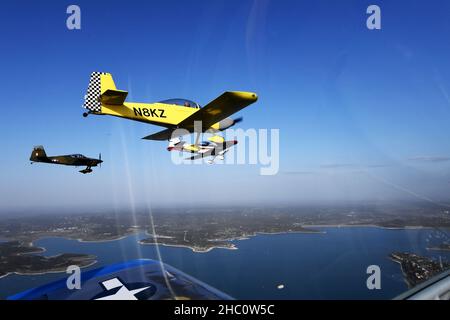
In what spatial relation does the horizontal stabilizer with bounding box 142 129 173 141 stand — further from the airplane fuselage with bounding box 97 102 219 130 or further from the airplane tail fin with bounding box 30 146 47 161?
the airplane tail fin with bounding box 30 146 47 161

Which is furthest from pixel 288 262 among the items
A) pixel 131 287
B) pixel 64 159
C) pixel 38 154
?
pixel 131 287

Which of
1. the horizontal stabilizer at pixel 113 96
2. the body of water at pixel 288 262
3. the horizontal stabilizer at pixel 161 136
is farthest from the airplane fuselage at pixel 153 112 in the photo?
the body of water at pixel 288 262

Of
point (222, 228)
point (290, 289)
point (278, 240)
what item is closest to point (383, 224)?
point (278, 240)

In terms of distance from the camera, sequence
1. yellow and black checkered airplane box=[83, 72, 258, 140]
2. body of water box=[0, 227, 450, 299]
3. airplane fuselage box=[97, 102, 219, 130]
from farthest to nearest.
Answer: body of water box=[0, 227, 450, 299]
airplane fuselage box=[97, 102, 219, 130]
yellow and black checkered airplane box=[83, 72, 258, 140]

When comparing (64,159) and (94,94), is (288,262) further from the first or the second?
(94,94)

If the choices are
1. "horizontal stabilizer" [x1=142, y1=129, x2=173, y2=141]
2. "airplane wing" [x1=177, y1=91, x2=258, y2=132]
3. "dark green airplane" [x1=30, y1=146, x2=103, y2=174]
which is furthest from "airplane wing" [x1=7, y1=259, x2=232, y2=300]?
"dark green airplane" [x1=30, y1=146, x2=103, y2=174]
